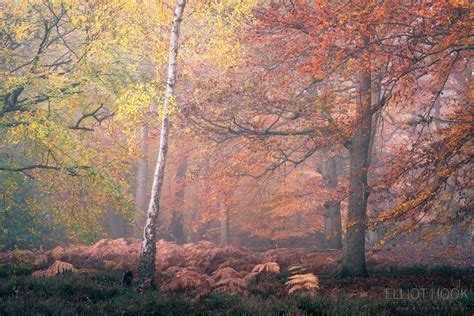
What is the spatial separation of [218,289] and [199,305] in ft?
5.80

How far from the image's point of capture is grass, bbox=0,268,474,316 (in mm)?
6680

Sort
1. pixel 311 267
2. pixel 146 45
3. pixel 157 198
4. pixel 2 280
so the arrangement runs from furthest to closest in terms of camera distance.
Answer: pixel 146 45 → pixel 311 267 → pixel 157 198 → pixel 2 280

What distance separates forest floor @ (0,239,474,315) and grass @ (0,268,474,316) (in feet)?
0.05

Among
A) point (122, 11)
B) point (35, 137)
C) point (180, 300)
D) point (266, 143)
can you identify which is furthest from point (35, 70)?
point (180, 300)

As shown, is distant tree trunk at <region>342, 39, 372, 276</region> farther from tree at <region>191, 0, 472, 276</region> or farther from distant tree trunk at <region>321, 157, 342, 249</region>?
distant tree trunk at <region>321, 157, 342, 249</region>

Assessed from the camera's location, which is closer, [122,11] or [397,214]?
[397,214]

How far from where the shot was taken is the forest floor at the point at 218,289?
23.0 feet

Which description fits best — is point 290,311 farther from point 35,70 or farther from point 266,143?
point 35,70

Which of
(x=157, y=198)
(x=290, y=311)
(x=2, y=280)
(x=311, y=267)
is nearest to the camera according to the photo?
(x=290, y=311)

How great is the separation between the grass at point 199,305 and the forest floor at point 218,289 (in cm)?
2

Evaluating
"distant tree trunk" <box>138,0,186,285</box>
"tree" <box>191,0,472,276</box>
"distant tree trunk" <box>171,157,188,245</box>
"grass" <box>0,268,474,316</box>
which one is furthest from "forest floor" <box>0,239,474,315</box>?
"distant tree trunk" <box>171,157,188,245</box>

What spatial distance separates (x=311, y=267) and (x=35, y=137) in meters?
9.34

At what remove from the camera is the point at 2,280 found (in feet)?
33.2

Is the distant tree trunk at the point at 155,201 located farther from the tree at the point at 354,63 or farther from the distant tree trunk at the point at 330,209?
the distant tree trunk at the point at 330,209
